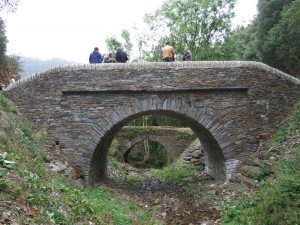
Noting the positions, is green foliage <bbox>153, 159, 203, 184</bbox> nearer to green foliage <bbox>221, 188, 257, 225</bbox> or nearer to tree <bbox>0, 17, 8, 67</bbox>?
green foliage <bbox>221, 188, 257, 225</bbox>

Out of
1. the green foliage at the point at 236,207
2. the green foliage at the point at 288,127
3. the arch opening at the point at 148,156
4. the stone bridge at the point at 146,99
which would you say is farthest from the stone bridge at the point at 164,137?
the green foliage at the point at 236,207

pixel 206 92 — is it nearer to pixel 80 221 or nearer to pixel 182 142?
pixel 80 221

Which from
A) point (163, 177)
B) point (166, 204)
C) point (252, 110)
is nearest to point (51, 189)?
point (166, 204)

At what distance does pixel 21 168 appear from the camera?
21.2 feet

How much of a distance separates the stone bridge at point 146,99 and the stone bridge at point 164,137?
31.9 feet

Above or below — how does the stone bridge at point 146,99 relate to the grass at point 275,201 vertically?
above

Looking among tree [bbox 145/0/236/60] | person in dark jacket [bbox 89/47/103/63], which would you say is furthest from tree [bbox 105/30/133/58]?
person in dark jacket [bbox 89/47/103/63]

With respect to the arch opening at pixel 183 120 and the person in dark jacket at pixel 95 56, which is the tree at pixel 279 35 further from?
the person in dark jacket at pixel 95 56

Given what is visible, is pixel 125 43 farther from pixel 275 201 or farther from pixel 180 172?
pixel 275 201

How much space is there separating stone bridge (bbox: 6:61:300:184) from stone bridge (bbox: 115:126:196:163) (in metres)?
9.73

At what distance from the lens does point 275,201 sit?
6500mm

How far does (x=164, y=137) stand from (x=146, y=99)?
35.4 feet

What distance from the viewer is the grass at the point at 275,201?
6.18 m

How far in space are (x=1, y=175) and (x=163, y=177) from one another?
12038mm
